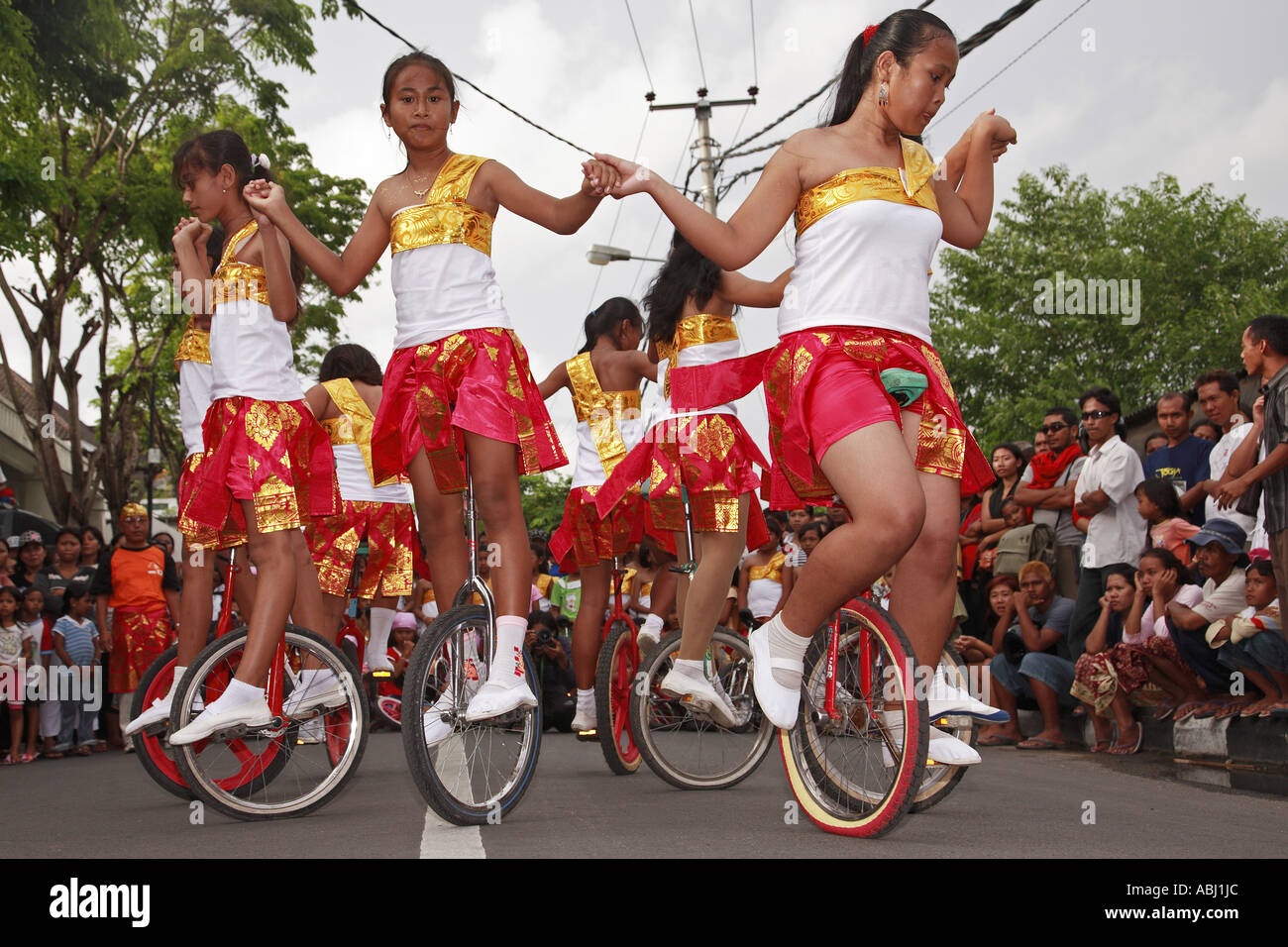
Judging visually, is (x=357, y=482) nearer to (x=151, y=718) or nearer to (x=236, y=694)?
(x=151, y=718)

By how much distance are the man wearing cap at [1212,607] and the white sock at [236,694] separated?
5114mm

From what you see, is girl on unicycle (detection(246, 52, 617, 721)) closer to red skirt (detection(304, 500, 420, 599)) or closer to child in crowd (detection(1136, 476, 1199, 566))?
red skirt (detection(304, 500, 420, 599))

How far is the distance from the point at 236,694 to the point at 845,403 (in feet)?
7.45

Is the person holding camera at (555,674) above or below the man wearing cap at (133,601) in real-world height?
below

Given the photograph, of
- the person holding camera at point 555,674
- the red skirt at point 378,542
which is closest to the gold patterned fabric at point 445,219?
the red skirt at point 378,542

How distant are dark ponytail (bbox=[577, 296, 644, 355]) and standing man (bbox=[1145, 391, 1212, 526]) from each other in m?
4.20

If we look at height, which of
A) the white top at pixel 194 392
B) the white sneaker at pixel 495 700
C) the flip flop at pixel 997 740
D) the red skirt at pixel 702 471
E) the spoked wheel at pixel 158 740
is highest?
the white top at pixel 194 392

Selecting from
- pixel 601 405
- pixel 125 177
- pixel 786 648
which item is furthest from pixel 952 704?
pixel 125 177

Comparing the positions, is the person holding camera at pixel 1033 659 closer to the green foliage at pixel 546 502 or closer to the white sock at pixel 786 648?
the white sock at pixel 786 648

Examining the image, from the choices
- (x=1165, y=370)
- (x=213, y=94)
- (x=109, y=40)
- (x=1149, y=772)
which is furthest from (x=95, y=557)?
(x=1165, y=370)

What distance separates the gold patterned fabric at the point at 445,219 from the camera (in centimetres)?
484

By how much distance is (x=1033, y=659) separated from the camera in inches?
363

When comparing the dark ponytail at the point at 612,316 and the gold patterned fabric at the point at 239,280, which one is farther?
the dark ponytail at the point at 612,316

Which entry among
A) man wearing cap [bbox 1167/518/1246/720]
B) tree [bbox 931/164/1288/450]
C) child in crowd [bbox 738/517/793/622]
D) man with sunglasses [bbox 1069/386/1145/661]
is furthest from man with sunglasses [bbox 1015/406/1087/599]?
tree [bbox 931/164/1288/450]
